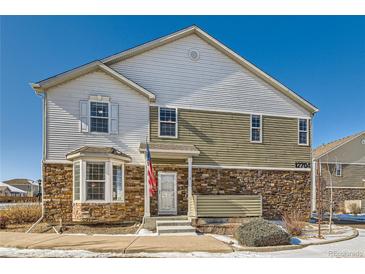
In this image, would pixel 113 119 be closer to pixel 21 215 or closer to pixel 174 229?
pixel 174 229

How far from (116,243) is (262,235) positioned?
14.3ft

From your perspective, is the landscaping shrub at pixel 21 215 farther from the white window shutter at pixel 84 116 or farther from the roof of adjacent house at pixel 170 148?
the roof of adjacent house at pixel 170 148

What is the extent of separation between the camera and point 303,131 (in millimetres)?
16031

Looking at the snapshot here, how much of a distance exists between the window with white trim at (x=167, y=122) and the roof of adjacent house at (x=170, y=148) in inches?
24.3

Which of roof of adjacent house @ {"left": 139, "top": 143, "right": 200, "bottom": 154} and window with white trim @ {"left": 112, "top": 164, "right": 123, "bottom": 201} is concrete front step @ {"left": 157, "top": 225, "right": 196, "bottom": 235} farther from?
roof of adjacent house @ {"left": 139, "top": 143, "right": 200, "bottom": 154}

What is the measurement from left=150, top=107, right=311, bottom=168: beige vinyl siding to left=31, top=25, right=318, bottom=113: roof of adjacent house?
1218 mm

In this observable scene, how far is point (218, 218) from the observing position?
12.6 metres

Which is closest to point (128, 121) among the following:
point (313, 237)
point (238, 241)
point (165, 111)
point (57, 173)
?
point (165, 111)

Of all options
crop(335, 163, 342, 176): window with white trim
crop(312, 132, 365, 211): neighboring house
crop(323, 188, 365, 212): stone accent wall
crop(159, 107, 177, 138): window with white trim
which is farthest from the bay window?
crop(335, 163, 342, 176): window with white trim

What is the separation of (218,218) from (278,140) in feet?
18.7

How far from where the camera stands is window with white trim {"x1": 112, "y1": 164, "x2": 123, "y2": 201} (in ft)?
41.2

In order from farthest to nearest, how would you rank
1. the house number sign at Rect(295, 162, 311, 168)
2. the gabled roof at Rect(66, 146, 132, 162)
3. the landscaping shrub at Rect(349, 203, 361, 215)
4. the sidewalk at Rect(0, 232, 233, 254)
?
the landscaping shrub at Rect(349, 203, 361, 215) → the house number sign at Rect(295, 162, 311, 168) → the gabled roof at Rect(66, 146, 132, 162) → the sidewalk at Rect(0, 232, 233, 254)

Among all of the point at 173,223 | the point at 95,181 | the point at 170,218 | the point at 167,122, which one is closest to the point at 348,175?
the point at 167,122
